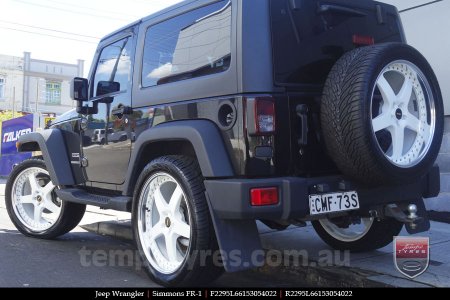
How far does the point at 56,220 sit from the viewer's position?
5.25 m

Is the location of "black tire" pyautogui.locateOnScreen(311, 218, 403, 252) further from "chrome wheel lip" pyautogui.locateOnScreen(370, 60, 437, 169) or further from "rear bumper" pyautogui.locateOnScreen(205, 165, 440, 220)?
"rear bumper" pyautogui.locateOnScreen(205, 165, 440, 220)

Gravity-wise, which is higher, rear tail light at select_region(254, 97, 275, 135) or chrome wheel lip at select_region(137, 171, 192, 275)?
rear tail light at select_region(254, 97, 275, 135)

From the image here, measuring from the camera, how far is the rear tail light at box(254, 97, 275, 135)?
3.08m

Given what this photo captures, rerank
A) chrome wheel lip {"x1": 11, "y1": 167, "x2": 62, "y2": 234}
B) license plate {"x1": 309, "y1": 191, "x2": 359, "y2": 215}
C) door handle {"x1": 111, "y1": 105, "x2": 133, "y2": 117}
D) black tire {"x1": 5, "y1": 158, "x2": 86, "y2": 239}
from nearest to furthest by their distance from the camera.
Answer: license plate {"x1": 309, "y1": 191, "x2": 359, "y2": 215}, door handle {"x1": 111, "y1": 105, "x2": 133, "y2": 117}, black tire {"x1": 5, "y1": 158, "x2": 86, "y2": 239}, chrome wheel lip {"x1": 11, "y1": 167, "x2": 62, "y2": 234}

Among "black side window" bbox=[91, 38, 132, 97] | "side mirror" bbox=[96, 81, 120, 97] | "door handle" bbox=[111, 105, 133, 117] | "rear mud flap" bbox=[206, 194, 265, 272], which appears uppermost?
"black side window" bbox=[91, 38, 132, 97]

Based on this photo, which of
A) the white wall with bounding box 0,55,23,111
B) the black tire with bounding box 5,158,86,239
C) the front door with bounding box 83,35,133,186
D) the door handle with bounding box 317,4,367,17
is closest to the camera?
the door handle with bounding box 317,4,367,17

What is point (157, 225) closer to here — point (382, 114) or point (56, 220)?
point (382, 114)

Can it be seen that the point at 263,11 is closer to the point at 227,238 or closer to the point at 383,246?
the point at 227,238

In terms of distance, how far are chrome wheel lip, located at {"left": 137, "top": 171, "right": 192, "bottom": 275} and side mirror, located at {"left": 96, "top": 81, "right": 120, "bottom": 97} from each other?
4.12 feet

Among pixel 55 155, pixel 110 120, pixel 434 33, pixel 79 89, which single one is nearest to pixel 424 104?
pixel 110 120

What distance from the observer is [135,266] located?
14.5 ft

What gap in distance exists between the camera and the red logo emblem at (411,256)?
3760mm

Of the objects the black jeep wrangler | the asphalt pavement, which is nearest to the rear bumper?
the black jeep wrangler

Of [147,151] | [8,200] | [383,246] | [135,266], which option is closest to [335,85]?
[147,151]
